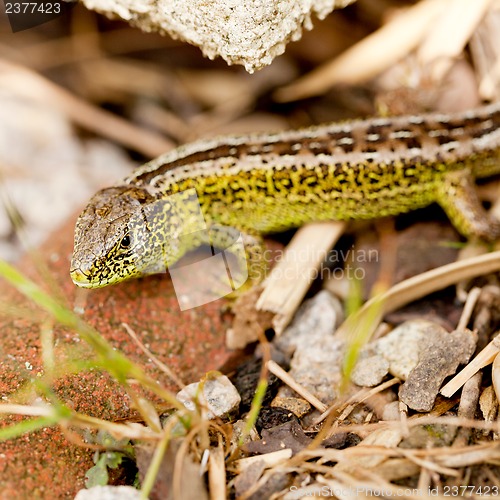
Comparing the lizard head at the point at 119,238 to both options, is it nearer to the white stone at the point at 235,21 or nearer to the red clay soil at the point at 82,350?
the red clay soil at the point at 82,350

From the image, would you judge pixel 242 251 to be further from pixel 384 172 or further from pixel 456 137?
pixel 456 137

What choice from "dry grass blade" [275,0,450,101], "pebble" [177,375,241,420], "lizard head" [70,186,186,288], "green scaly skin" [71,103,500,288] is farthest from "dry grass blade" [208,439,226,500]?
"dry grass blade" [275,0,450,101]

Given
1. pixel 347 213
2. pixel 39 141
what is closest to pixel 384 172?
Result: pixel 347 213

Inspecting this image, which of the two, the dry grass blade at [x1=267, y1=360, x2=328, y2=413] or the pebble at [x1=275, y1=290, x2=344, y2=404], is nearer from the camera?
the dry grass blade at [x1=267, y1=360, x2=328, y2=413]

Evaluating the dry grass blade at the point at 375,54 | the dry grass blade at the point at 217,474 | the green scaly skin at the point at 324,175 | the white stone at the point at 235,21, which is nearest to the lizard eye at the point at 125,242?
the green scaly skin at the point at 324,175

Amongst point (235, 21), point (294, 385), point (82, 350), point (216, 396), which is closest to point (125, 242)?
point (82, 350)

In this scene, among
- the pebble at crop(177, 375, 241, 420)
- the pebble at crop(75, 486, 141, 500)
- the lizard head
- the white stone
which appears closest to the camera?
the pebble at crop(75, 486, 141, 500)

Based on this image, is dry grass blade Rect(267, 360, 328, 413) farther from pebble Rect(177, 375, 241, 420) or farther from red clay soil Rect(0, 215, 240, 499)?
red clay soil Rect(0, 215, 240, 499)
